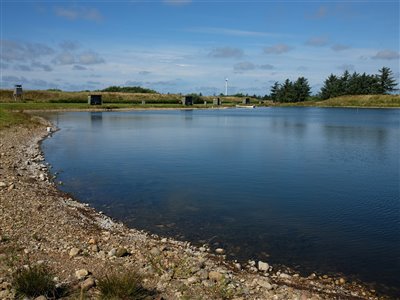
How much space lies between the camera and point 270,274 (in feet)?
40.0

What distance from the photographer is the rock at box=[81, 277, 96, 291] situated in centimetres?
954

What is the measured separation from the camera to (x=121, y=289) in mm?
9031

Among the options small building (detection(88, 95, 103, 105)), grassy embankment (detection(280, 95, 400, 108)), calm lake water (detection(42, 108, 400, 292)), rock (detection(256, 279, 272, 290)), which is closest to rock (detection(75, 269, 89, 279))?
rock (detection(256, 279, 272, 290))

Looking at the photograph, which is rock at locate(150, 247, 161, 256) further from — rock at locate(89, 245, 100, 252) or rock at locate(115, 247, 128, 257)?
rock at locate(89, 245, 100, 252)

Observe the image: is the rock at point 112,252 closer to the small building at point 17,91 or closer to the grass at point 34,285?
the grass at point 34,285

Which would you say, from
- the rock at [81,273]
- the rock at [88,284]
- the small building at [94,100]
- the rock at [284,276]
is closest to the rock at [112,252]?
the rock at [81,273]

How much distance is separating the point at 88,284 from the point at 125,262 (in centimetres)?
205

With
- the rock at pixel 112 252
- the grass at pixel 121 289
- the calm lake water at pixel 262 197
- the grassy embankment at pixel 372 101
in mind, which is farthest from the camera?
the grassy embankment at pixel 372 101

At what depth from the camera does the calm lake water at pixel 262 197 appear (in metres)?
14.5

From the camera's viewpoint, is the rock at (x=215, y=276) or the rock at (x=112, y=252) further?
the rock at (x=112, y=252)

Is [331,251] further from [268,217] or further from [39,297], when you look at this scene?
[39,297]

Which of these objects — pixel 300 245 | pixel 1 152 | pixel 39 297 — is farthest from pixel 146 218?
pixel 1 152

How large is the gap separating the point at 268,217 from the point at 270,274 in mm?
6022

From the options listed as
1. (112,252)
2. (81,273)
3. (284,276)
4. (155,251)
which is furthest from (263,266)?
(81,273)
